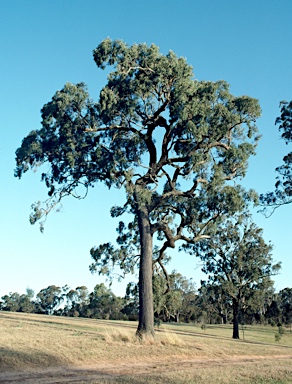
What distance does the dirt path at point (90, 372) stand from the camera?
39.4 ft

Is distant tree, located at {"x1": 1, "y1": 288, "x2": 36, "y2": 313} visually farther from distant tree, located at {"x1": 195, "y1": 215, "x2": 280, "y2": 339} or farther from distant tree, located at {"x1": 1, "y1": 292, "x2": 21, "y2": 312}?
distant tree, located at {"x1": 195, "y1": 215, "x2": 280, "y2": 339}

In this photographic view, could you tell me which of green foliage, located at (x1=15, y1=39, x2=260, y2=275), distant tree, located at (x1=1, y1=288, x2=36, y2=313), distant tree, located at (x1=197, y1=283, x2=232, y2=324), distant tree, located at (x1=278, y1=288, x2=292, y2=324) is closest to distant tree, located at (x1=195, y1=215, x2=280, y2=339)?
distant tree, located at (x1=197, y1=283, x2=232, y2=324)

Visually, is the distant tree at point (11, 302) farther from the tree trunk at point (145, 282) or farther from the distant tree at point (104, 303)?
the tree trunk at point (145, 282)

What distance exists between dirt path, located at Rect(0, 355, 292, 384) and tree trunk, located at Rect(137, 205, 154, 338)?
516cm

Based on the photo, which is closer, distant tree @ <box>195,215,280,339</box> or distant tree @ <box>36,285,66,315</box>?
distant tree @ <box>195,215,280,339</box>

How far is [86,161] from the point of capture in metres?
25.7

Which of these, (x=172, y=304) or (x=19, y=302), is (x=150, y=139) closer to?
(x=172, y=304)

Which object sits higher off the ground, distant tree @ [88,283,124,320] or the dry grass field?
distant tree @ [88,283,124,320]

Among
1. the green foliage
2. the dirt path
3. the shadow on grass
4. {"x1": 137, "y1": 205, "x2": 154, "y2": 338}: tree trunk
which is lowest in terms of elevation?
the dirt path

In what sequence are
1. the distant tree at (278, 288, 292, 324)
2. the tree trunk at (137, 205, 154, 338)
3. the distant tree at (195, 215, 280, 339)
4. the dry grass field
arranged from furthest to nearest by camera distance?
the distant tree at (278, 288, 292, 324)
the distant tree at (195, 215, 280, 339)
the tree trunk at (137, 205, 154, 338)
the dry grass field

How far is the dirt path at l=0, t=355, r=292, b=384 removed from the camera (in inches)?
473

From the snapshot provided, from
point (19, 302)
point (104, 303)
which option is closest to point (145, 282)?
point (104, 303)

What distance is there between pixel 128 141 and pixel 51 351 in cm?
1325

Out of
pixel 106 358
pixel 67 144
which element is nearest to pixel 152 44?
pixel 67 144
